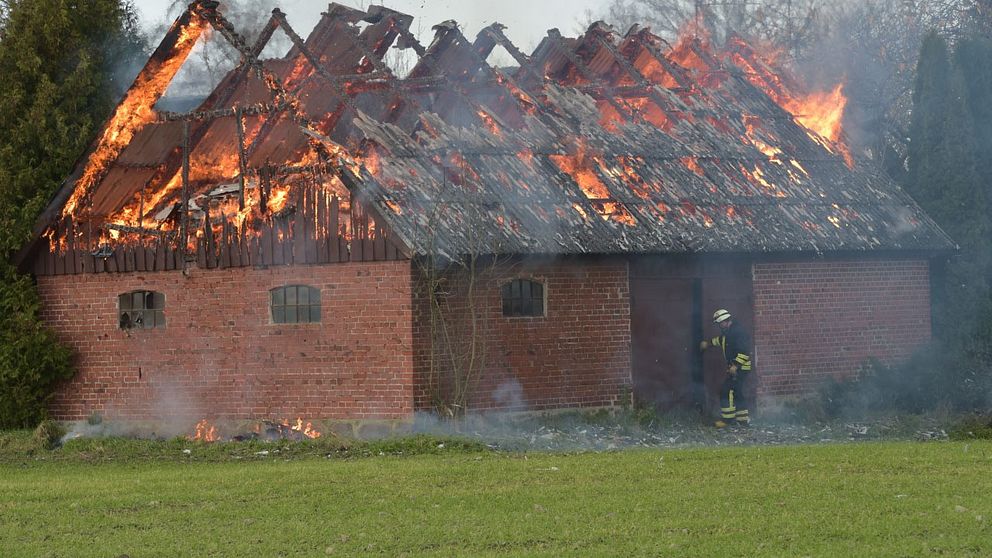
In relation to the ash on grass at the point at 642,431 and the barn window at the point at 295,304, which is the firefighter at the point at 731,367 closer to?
the ash on grass at the point at 642,431

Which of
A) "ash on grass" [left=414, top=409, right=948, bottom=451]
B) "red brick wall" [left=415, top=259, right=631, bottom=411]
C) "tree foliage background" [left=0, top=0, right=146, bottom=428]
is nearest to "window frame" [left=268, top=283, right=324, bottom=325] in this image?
"red brick wall" [left=415, top=259, right=631, bottom=411]

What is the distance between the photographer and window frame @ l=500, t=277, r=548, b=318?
19906 millimetres

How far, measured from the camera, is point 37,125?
851 inches

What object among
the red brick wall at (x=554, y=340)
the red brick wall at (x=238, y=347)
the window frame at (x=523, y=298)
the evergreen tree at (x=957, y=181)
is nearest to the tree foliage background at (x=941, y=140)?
the evergreen tree at (x=957, y=181)

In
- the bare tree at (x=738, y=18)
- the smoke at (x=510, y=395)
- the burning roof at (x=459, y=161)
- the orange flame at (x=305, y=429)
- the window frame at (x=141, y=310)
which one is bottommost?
the orange flame at (x=305, y=429)

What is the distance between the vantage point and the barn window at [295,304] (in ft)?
64.4

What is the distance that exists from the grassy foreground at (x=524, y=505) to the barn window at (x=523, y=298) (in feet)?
11.5

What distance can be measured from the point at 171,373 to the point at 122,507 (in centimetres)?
776

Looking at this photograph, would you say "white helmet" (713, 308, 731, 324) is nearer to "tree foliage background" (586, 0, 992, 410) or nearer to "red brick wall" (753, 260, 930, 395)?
"red brick wall" (753, 260, 930, 395)

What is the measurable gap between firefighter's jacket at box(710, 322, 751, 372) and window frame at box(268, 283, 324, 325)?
598 centimetres

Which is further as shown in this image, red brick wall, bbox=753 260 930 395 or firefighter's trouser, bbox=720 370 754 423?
red brick wall, bbox=753 260 930 395

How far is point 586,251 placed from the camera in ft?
65.3

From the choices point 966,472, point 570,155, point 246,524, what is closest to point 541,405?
point 570,155

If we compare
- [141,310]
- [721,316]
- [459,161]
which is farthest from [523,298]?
[141,310]
